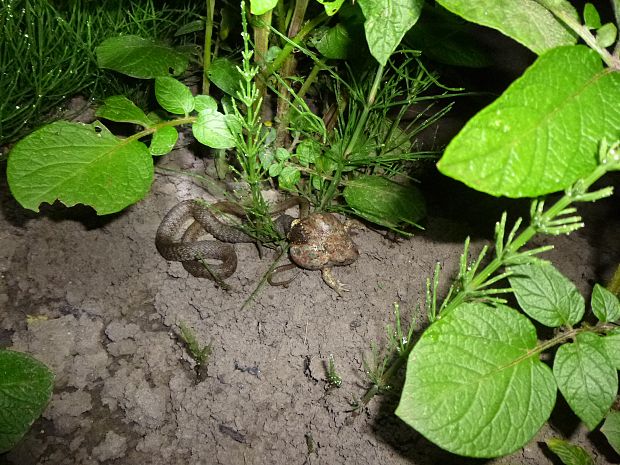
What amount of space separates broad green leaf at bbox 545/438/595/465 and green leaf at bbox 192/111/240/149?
1.44m

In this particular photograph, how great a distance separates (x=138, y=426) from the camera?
5.01 ft

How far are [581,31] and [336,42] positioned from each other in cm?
83

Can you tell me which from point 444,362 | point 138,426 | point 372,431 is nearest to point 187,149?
point 138,426

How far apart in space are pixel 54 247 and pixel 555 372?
1.79 metres

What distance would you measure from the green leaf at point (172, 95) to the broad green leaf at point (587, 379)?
1253 mm

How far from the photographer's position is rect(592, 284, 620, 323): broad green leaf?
107 centimetres

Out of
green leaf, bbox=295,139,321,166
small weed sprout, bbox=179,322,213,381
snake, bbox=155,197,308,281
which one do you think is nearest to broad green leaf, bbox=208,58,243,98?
green leaf, bbox=295,139,321,166

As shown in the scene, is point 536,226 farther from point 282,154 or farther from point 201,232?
point 201,232

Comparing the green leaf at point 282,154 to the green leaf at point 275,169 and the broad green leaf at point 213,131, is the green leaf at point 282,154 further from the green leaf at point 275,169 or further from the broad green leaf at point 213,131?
the broad green leaf at point 213,131

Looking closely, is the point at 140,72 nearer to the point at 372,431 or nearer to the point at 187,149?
the point at 187,149

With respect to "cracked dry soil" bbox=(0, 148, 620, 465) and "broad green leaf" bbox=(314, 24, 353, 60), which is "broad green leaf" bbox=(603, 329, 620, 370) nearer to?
"cracked dry soil" bbox=(0, 148, 620, 465)

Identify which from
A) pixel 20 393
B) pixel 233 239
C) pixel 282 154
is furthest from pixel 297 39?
pixel 20 393

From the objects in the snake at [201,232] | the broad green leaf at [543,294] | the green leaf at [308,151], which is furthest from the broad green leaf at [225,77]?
the broad green leaf at [543,294]

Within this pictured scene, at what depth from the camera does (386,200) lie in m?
1.77
